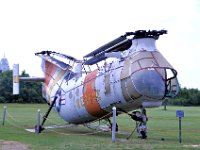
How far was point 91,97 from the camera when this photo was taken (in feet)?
72.3

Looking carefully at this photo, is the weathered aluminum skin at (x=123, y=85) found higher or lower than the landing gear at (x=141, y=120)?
higher

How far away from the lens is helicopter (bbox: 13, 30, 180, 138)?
18.4m

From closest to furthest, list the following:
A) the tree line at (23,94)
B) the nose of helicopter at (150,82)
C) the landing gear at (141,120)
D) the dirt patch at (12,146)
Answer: the dirt patch at (12,146), the nose of helicopter at (150,82), the landing gear at (141,120), the tree line at (23,94)

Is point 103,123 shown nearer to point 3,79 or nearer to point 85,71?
point 85,71

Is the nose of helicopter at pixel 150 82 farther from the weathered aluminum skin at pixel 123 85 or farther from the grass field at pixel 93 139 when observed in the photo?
the grass field at pixel 93 139

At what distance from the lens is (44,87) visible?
31094 millimetres

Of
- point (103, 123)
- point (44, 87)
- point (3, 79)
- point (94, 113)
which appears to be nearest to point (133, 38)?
point (94, 113)

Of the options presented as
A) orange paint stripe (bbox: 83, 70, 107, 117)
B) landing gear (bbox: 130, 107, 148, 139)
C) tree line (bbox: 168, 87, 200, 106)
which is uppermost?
tree line (bbox: 168, 87, 200, 106)

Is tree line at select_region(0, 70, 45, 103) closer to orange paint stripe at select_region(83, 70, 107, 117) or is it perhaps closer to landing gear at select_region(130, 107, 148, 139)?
orange paint stripe at select_region(83, 70, 107, 117)

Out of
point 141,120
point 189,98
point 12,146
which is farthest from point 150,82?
point 189,98

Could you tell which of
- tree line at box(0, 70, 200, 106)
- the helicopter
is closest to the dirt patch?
the helicopter

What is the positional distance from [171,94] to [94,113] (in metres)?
4.98

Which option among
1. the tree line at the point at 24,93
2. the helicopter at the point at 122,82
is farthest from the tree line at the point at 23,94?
the helicopter at the point at 122,82

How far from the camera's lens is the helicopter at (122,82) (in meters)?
18.4
